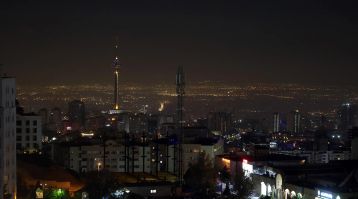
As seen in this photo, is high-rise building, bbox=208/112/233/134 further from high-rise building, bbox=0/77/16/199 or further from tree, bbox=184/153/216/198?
high-rise building, bbox=0/77/16/199

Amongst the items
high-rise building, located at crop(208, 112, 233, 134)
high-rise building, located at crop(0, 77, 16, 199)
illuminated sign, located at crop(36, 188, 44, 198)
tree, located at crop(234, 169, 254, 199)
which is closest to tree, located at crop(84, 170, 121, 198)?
illuminated sign, located at crop(36, 188, 44, 198)

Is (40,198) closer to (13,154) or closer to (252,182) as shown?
(13,154)

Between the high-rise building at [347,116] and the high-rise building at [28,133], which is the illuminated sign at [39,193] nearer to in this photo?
the high-rise building at [28,133]

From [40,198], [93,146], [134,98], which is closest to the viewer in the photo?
[40,198]

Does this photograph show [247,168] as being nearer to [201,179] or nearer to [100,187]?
[201,179]

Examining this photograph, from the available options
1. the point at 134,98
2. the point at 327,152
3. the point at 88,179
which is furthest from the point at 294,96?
the point at 88,179

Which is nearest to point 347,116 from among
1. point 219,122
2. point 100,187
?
point 219,122

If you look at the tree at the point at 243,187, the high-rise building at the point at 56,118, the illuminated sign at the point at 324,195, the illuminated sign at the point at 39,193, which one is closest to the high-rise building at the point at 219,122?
the high-rise building at the point at 56,118
